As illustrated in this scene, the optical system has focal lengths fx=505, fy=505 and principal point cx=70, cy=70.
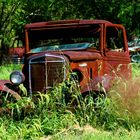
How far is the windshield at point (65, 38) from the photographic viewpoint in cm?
985

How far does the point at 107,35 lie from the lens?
10.1 meters

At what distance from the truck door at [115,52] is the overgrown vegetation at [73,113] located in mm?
1430

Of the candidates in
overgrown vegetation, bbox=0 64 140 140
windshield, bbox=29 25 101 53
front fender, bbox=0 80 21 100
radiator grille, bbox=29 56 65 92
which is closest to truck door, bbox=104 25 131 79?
windshield, bbox=29 25 101 53

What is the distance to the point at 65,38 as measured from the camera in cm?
1009

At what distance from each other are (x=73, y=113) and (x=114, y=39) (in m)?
2.82

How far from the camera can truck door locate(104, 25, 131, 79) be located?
9852mm

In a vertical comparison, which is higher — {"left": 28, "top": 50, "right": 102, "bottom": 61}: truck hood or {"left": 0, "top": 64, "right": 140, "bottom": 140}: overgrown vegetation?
{"left": 28, "top": 50, "right": 102, "bottom": 61}: truck hood

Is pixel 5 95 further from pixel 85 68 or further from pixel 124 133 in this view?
pixel 124 133

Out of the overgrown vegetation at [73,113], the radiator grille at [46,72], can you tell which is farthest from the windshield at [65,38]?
the overgrown vegetation at [73,113]

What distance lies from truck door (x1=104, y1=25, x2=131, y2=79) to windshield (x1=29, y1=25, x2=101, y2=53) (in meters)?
0.26

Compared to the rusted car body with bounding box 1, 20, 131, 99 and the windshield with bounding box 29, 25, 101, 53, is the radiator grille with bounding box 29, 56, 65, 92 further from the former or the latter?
the windshield with bounding box 29, 25, 101, 53

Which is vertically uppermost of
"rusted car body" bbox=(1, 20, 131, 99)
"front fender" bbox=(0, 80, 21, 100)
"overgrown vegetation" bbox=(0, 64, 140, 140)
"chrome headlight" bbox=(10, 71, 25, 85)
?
"rusted car body" bbox=(1, 20, 131, 99)

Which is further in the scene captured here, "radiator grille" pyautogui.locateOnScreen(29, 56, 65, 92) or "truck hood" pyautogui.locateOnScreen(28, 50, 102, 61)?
"truck hood" pyautogui.locateOnScreen(28, 50, 102, 61)

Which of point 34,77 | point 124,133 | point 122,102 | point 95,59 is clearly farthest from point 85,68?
point 124,133
